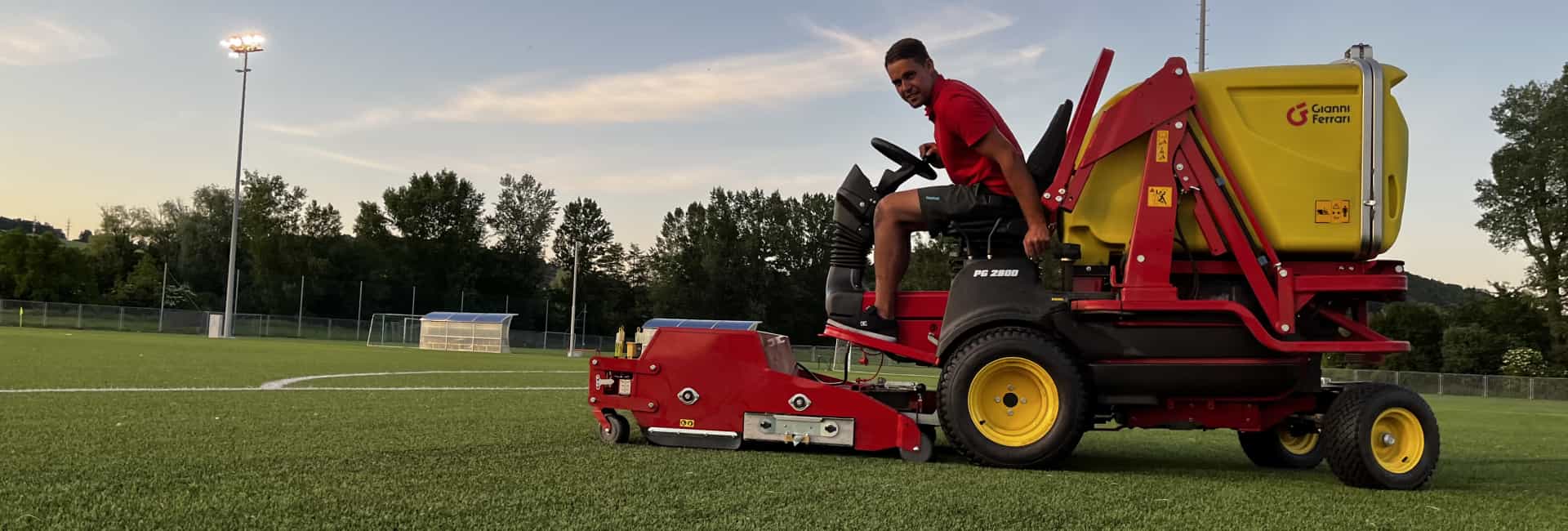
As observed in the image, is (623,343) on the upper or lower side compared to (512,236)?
lower

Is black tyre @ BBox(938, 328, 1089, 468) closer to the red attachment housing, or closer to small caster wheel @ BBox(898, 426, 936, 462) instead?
small caster wheel @ BBox(898, 426, 936, 462)

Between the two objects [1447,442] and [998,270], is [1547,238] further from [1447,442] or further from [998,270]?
[998,270]

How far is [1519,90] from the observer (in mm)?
53000

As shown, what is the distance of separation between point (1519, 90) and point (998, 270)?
61.8 metres

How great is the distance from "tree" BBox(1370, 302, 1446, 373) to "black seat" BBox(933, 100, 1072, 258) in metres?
56.8

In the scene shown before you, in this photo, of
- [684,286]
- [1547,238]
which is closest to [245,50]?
[684,286]

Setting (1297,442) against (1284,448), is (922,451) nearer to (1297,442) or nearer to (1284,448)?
(1284,448)

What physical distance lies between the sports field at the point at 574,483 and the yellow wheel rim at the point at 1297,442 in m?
0.31

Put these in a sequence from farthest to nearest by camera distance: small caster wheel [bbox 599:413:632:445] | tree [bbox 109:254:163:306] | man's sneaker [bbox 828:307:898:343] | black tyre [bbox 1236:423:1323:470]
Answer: tree [bbox 109:254:163:306] < black tyre [bbox 1236:423:1323:470] < small caster wheel [bbox 599:413:632:445] < man's sneaker [bbox 828:307:898:343]

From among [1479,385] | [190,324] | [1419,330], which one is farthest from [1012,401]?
[1419,330]

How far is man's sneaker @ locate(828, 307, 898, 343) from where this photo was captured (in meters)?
5.60

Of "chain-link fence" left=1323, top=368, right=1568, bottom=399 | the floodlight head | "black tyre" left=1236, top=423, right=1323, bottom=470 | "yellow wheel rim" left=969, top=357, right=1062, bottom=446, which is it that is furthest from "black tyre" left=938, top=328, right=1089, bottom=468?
the floodlight head

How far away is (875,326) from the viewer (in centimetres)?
560

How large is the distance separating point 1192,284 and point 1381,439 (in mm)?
1168
